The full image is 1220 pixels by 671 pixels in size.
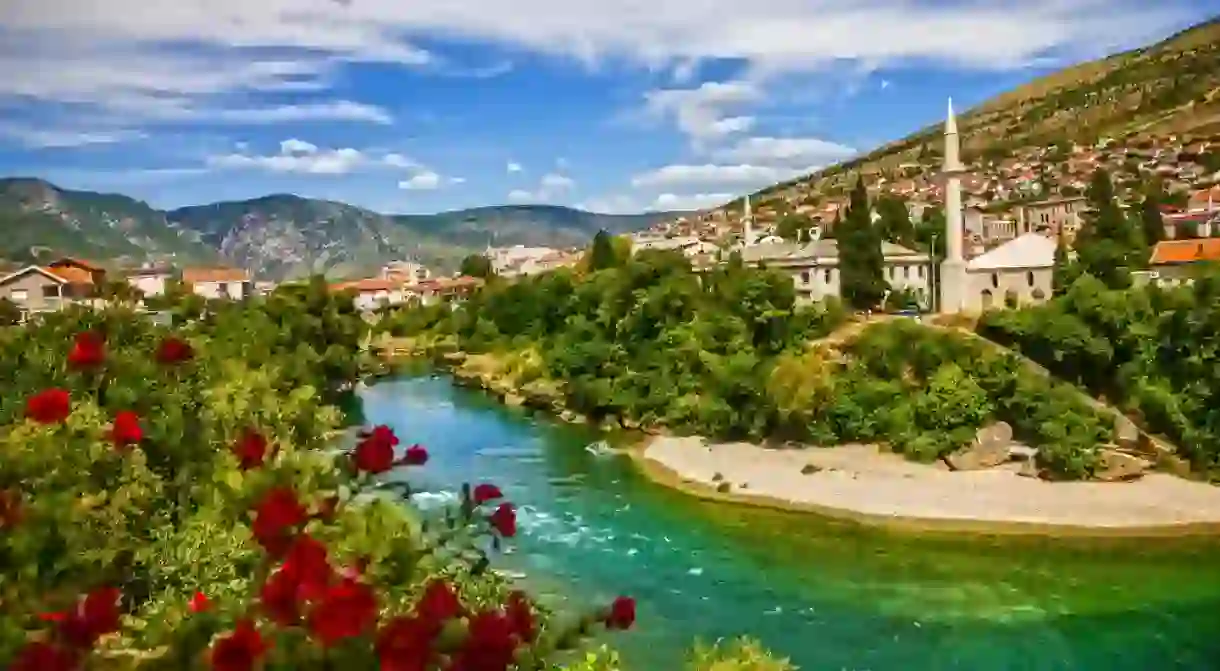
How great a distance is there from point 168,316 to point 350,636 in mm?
33774

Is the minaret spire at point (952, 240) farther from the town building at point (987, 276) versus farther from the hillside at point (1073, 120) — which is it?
the hillside at point (1073, 120)

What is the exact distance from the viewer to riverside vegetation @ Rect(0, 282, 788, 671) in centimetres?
240

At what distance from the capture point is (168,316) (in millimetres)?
33594

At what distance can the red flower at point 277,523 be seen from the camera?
2.58 meters

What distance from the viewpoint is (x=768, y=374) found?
29766 millimetres

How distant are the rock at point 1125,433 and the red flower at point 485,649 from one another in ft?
83.7

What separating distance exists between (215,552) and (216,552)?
0.09 ft

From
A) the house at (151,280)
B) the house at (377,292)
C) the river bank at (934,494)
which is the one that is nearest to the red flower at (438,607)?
the river bank at (934,494)

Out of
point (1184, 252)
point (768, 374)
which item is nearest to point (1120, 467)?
point (768, 374)

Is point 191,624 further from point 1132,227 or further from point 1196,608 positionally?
point 1132,227

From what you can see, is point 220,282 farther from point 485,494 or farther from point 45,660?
point 45,660

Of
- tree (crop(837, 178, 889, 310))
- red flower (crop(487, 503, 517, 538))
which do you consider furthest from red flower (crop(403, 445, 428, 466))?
tree (crop(837, 178, 889, 310))

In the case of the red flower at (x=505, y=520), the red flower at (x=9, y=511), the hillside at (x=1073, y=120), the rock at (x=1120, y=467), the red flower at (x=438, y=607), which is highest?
the hillside at (x=1073, y=120)

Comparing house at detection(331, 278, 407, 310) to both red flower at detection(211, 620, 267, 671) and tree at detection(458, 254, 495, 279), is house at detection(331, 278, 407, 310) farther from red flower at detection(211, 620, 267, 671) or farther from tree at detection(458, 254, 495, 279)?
red flower at detection(211, 620, 267, 671)
